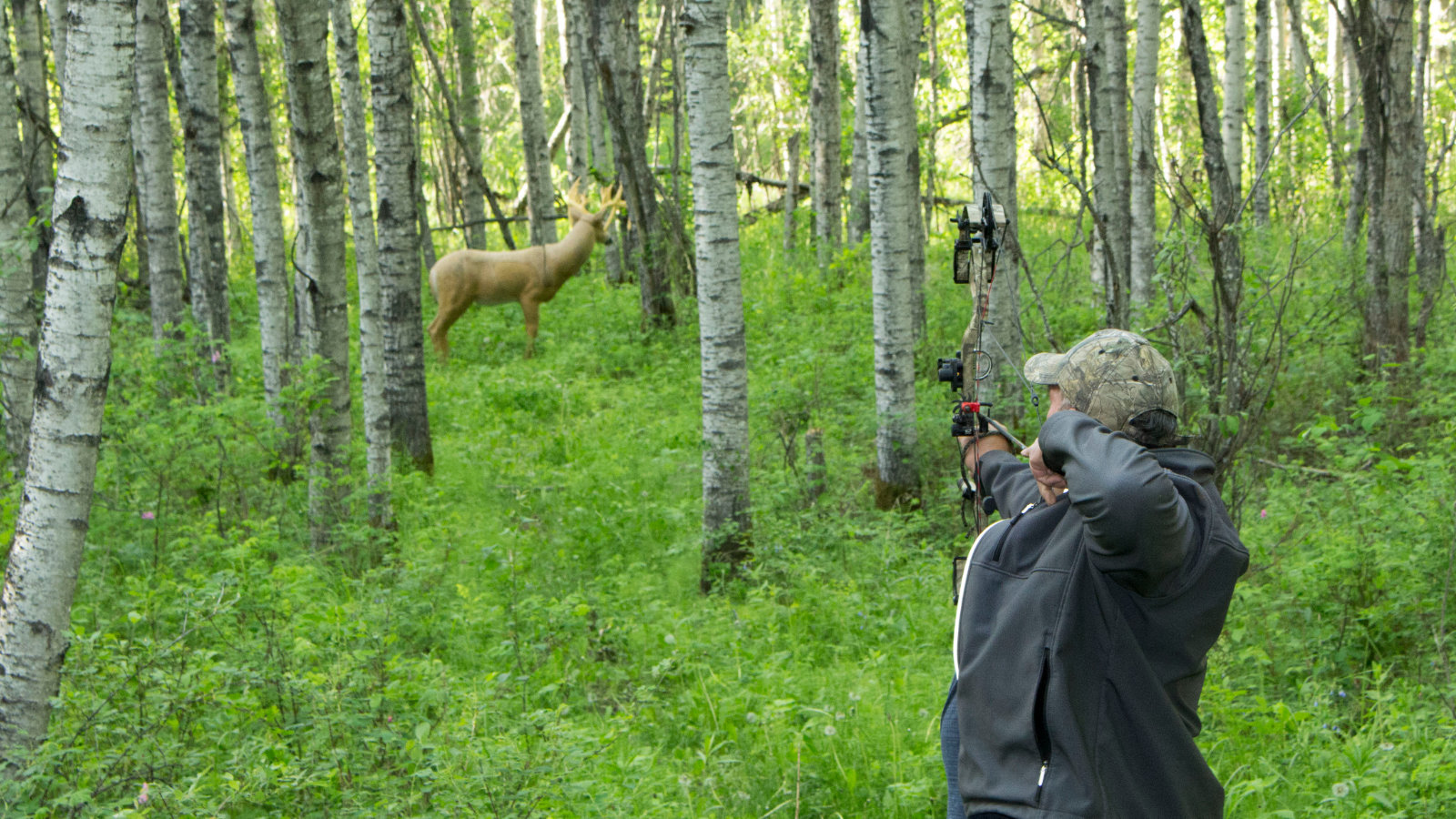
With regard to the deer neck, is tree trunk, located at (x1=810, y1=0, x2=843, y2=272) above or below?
above

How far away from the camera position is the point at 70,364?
3.63m

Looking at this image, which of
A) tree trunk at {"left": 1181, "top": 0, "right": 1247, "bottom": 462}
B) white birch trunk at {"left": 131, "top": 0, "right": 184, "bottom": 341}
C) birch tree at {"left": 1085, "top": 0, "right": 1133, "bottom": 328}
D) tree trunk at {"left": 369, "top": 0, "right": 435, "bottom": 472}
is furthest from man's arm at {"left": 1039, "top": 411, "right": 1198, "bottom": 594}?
white birch trunk at {"left": 131, "top": 0, "right": 184, "bottom": 341}

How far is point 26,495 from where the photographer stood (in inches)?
145

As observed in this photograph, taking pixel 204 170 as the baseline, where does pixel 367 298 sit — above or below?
below

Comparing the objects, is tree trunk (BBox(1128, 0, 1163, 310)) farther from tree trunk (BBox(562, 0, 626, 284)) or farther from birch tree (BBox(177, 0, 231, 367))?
birch tree (BBox(177, 0, 231, 367))

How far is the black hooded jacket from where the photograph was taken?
2.16 metres

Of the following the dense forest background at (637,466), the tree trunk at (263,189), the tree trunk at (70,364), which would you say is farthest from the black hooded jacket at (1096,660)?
the tree trunk at (263,189)

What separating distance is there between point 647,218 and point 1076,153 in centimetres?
809

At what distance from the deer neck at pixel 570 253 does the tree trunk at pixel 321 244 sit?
19.5ft

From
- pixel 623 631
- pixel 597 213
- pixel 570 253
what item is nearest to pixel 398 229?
pixel 623 631

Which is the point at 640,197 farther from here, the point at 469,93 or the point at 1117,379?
the point at 1117,379

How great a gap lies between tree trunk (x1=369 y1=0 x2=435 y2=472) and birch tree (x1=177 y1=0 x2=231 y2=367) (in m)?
1.41

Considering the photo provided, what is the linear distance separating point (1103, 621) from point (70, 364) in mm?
3427

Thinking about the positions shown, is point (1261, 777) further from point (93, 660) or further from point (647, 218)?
point (647, 218)
